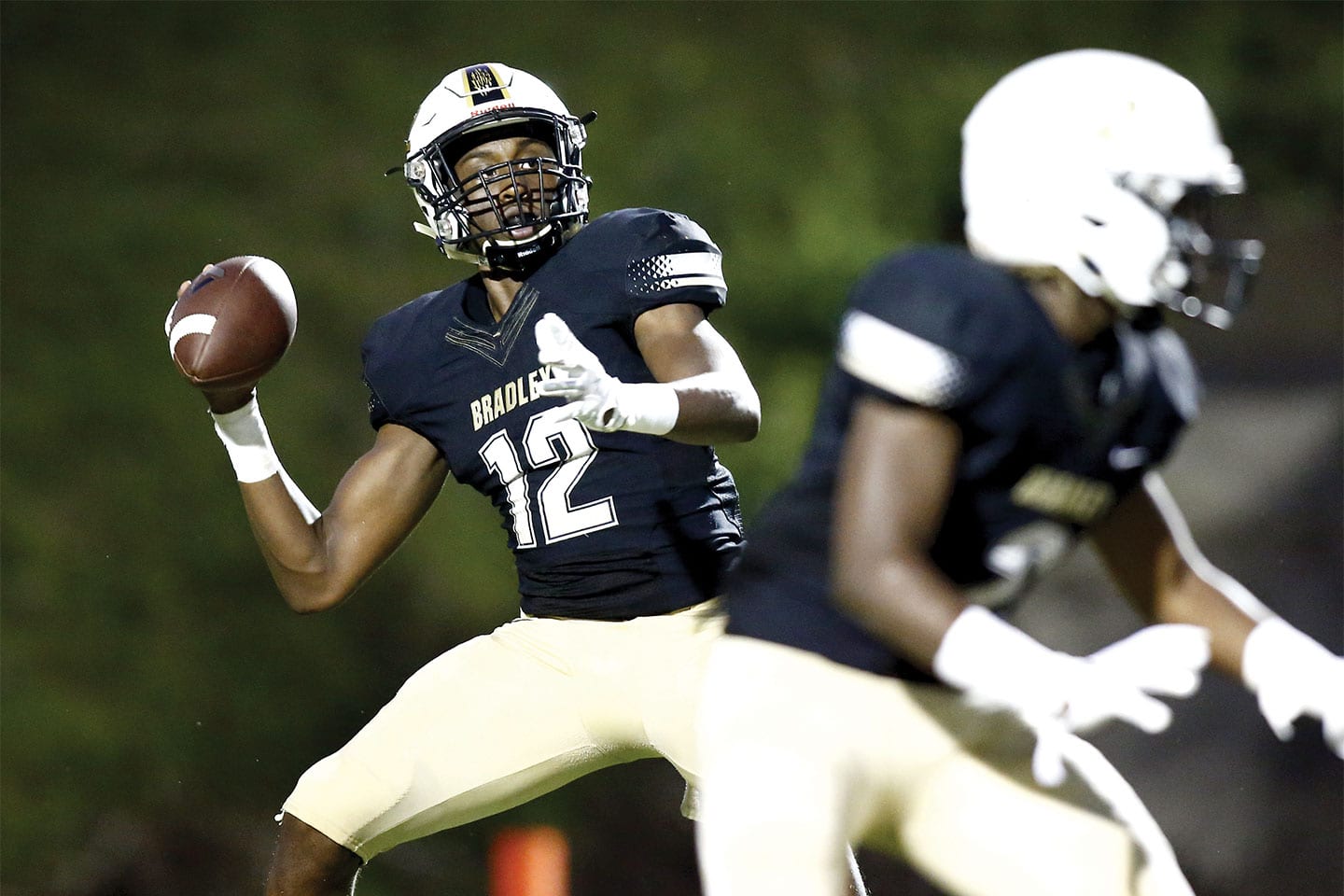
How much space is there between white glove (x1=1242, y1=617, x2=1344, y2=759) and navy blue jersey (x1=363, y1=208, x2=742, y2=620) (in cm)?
81

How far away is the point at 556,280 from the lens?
2.28 m

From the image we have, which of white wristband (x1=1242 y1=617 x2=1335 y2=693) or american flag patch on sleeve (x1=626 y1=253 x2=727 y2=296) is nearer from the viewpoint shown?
white wristband (x1=1242 y1=617 x2=1335 y2=693)

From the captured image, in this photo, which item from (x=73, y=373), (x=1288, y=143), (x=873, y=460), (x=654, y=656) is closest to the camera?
(x=873, y=460)

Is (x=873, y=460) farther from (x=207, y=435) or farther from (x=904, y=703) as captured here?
(x=207, y=435)

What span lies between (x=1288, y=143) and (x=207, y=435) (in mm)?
3724

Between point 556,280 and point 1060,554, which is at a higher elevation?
point 556,280

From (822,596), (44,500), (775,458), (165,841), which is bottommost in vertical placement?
(165,841)

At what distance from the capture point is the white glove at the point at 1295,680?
5.20 ft

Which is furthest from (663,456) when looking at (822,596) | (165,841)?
(165,841)

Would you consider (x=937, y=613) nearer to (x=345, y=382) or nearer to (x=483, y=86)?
(x=483, y=86)

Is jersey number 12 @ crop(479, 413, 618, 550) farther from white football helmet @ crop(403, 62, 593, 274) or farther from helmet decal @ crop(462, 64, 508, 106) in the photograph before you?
helmet decal @ crop(462, 64, 508, 106)

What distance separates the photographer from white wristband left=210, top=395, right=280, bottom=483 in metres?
2.34

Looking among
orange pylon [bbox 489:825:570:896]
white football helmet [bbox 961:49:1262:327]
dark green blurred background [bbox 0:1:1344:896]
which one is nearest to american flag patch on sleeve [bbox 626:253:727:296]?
white football helmet [bbox 961:49:1262:327]

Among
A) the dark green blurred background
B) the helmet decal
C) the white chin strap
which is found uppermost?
the helmet decal
